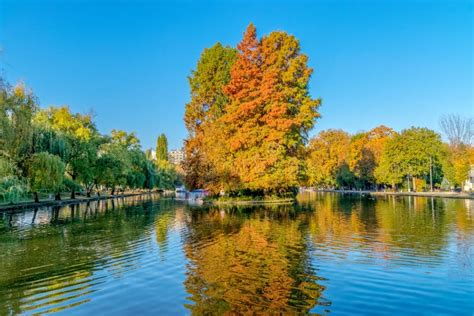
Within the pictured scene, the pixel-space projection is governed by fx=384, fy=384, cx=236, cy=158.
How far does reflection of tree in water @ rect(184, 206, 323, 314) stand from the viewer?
7695 millimetres

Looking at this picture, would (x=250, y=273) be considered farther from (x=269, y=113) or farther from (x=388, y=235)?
(x=269, y=113)

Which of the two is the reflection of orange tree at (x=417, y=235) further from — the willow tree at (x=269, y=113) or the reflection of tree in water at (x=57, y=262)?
the willow tree at (x=269, y=113)

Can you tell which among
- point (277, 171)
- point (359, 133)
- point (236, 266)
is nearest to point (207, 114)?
point (277, 171)

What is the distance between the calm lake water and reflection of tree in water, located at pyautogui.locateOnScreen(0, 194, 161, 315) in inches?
1.5

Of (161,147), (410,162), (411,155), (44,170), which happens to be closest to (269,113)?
(44,170)

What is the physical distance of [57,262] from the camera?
39.7ft

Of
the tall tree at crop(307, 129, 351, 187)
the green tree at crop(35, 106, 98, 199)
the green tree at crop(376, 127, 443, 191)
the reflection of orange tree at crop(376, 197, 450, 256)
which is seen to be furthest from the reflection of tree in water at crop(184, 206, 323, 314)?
the tall tree at crop(307, 129, 351, 187)

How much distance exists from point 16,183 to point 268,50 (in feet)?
87.9

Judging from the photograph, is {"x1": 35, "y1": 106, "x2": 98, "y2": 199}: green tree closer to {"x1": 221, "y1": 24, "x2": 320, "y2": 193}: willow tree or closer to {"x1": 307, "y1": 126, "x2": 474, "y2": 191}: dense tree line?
{"x1": 221, "y1": 24, "x2": 320, "y2": 193}: willow tree

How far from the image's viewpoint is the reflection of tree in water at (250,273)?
770 centimetres

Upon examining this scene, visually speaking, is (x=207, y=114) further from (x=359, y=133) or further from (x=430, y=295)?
(x=359, y=133)

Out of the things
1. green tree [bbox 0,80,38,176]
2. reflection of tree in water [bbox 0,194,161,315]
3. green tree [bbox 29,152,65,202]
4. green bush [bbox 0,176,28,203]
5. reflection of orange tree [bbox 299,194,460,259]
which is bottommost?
reflection of tree in water [bbox 0,194,161,315]

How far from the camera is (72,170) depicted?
161 feet

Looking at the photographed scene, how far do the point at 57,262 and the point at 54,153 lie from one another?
29374 mm
